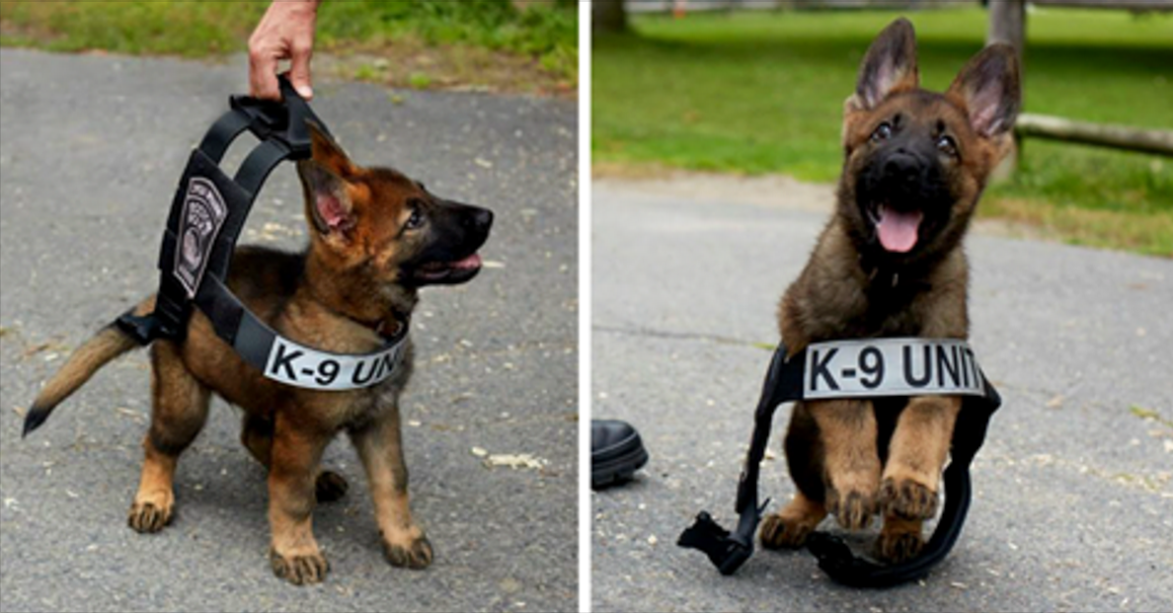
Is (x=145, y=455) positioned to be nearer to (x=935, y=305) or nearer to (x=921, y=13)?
(x=935, y=305)

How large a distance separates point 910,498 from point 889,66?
0.82 metres

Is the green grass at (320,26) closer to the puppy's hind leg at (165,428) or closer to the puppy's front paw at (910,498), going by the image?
the puppy's hind leg at (165,428)

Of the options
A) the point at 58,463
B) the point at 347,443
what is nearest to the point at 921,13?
the point at 347,443

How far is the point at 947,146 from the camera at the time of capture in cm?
319

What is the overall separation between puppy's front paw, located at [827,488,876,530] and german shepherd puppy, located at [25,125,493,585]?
2.81 ft

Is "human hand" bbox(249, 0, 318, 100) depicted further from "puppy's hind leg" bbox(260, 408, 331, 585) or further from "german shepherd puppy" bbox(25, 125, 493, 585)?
"puppy's hind leg" bbox(260, 408, 331, 585)

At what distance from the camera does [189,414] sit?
3.84 m

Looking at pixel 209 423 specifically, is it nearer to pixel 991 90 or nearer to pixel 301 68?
pixel 301 68

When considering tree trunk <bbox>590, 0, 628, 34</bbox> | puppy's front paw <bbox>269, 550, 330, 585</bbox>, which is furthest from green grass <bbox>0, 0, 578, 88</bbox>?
tree trunk <bbox>590, 0, 628, 34</bbox>

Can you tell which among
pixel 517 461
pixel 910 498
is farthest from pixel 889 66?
pixel 517 461

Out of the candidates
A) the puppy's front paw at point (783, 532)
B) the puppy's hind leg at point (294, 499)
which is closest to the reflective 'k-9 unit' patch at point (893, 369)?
the puppy's front paw at point (783, 532)

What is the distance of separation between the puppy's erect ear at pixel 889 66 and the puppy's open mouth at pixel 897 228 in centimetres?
24

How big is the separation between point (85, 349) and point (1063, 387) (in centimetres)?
283

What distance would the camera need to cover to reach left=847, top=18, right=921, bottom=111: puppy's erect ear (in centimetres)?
334
